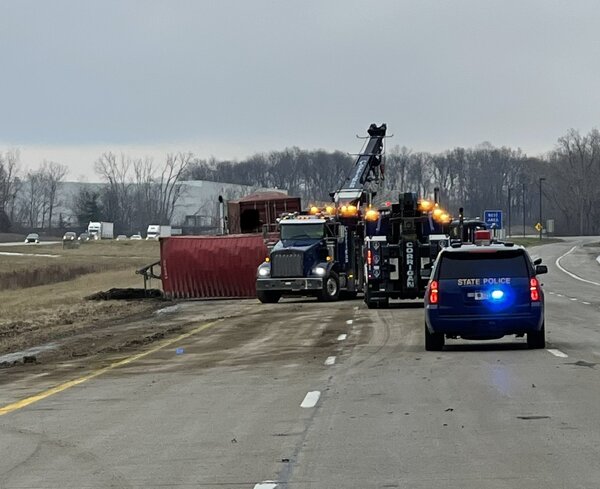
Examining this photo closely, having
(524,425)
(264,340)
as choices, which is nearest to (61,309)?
(264,340)

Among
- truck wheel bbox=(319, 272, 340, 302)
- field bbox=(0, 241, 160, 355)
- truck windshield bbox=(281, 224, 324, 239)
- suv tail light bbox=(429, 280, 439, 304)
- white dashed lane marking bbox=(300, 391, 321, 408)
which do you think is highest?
truck windshield bbox=(281, 224, 324, 239)

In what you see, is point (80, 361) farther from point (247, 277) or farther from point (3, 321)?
point (247, 277)

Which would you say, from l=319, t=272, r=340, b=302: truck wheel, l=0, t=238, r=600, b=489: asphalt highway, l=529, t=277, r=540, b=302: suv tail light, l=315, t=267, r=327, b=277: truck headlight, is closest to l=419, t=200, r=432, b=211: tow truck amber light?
l=315, t=267, r=327, b=277: truck headlight

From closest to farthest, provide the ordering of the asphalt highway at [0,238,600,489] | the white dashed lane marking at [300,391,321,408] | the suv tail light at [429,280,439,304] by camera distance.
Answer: the asphalt highway at [0,238,600,489] → the white dashed lane marking at [300,391,321,408] → the suv tail light at [429,280,439,304]

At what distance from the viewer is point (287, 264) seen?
138ft

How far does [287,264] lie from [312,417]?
29.0 metres

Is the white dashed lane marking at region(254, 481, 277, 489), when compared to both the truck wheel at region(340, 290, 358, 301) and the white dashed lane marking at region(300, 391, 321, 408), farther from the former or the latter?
the truck wheel at region(340, 290, 358, 301)

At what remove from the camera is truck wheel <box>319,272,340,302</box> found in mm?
41938

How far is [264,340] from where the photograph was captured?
84.6 ft

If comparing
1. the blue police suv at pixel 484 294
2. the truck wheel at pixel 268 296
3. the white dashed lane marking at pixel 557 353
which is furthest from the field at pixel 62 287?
the white dashed lane marking at pixel 557 353

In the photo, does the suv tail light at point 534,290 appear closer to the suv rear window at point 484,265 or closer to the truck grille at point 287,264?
the suv rear window at point 484,265

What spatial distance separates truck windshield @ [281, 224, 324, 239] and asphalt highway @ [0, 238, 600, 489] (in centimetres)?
1787

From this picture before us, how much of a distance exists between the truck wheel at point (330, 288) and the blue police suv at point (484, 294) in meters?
21.0

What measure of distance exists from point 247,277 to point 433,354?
26.0 metres
